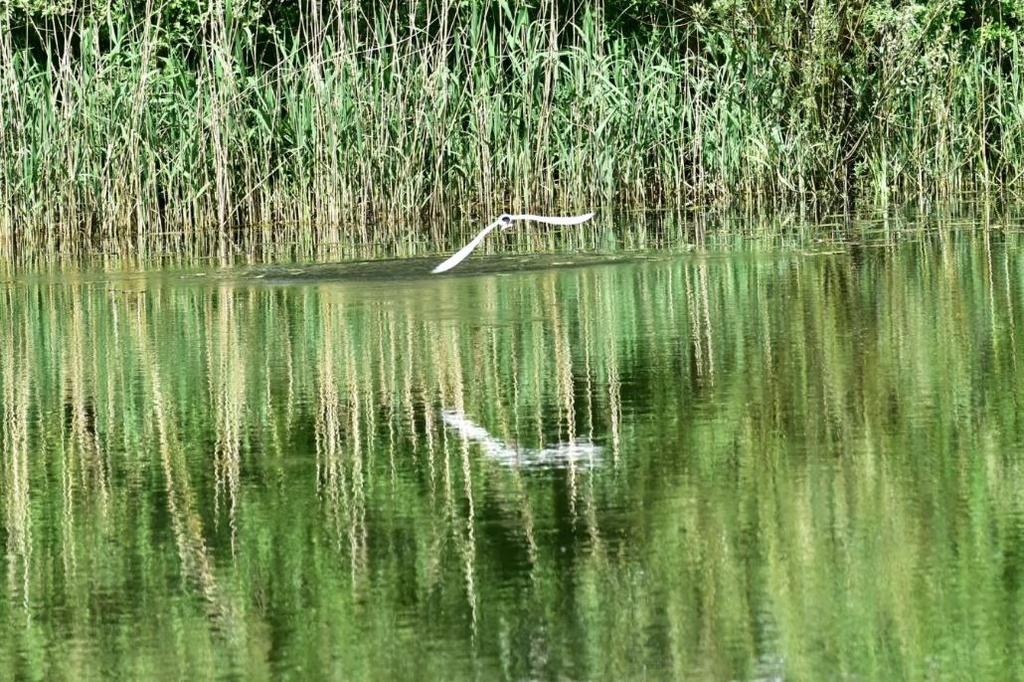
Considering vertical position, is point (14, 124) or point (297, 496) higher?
point (14, 124)

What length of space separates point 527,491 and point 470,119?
29.8 ft

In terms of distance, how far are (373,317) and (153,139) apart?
5.15 metres

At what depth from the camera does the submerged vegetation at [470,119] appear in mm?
13281

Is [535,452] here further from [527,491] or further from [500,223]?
[500,223]

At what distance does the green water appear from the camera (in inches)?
152

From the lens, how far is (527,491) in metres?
5.13

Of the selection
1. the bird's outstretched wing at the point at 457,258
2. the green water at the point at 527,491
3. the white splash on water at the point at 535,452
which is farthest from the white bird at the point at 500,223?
the white splash on water at the point at 535,452

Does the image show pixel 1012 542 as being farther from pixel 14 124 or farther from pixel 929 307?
pixel 14 124

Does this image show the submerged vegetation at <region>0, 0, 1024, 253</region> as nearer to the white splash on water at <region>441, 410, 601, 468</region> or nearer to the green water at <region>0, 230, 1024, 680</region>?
the green water at <region>0, 230, 1024, 680</region>

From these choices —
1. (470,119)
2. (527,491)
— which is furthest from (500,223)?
(470,119)

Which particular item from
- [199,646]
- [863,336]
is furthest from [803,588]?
[863,336]

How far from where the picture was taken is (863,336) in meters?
7.59

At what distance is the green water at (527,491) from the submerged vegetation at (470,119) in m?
4.45

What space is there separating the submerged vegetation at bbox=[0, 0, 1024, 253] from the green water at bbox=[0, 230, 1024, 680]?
4.45 meters
